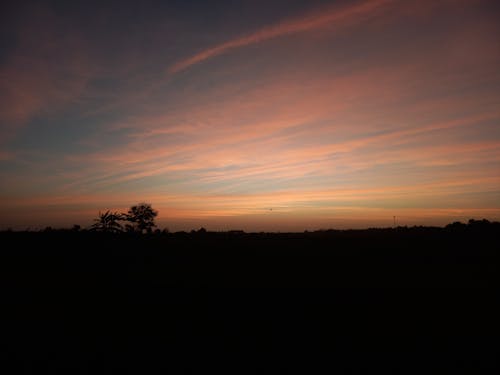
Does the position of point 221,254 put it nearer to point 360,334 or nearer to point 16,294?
point 16,294

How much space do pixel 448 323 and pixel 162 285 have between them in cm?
1074

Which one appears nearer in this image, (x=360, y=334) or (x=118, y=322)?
(x=360, y=334)

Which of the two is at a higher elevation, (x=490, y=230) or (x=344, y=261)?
(x=490, y=230)

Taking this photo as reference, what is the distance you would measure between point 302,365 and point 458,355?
12.9 ft

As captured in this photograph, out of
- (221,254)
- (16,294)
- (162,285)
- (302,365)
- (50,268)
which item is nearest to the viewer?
(302,365)

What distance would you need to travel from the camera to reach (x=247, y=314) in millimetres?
9812

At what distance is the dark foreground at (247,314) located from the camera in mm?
7199

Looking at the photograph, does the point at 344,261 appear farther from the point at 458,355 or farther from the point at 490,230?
the point at 490,230

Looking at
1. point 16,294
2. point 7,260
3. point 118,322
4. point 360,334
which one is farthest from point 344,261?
point 7,260

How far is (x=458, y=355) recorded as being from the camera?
7344 millimetres

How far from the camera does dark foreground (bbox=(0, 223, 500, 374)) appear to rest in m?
7.20

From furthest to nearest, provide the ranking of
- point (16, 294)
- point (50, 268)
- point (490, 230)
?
point (490, 230) → point (50, 268) → point (16, 294)

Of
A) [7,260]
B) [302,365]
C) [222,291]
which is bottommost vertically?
[302,365]

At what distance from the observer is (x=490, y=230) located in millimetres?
28609
